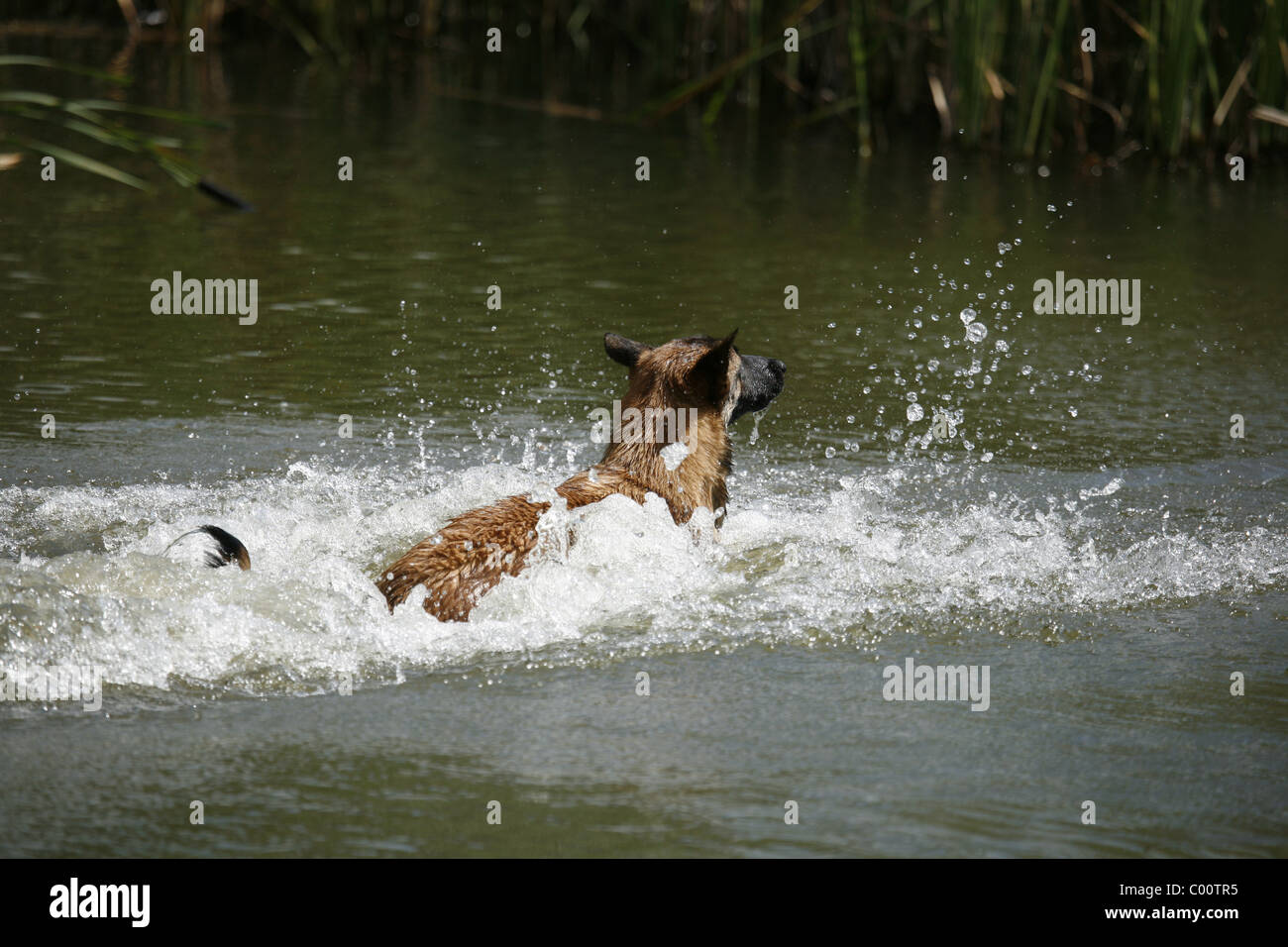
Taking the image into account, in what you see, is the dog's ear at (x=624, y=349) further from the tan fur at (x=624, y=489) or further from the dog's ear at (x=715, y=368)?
the dog's ear at (x=715, y=368)

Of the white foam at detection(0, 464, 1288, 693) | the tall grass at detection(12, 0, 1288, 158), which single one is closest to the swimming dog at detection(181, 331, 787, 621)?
the white foam at detection(0, 464, 1288, 693)

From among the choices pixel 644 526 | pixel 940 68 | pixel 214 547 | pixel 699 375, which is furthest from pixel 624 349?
pixel 940 68

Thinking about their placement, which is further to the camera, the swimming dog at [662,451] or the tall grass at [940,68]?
the tall grass at [940,68]

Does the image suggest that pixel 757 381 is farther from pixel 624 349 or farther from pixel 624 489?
pixel 624 489

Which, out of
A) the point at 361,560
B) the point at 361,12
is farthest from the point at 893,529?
the point at 361,12

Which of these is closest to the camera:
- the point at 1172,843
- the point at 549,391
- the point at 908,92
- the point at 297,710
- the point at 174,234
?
the point at 1172,843

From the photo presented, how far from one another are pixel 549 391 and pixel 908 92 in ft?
27.9

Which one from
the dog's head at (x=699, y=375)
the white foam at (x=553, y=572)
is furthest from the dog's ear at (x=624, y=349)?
the white foam at (x=553, y=572)

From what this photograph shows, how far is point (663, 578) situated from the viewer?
5941 millimetres

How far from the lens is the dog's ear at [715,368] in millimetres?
6359

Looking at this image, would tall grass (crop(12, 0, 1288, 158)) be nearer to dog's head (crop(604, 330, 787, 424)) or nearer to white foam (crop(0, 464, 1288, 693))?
white foam (crop(0, 464, 1288, 693))

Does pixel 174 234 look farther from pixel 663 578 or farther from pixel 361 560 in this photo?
pixel 663 578

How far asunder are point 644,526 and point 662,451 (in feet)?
1.66

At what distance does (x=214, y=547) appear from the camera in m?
5.59
